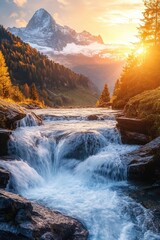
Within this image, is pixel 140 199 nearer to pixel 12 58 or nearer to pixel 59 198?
pixel 59 198

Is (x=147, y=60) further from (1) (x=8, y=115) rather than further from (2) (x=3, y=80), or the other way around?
(1) (x=8, y=115)

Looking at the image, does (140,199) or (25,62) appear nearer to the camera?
(140,199)

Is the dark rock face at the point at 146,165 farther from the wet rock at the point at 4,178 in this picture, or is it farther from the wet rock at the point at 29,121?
the wet rock at the point at 29,121

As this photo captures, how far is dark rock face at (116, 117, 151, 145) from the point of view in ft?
68.6

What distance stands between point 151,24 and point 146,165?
46.9 metres

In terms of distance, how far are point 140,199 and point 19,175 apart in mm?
6539

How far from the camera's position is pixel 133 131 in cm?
2172

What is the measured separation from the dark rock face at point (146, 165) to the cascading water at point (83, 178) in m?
0.55

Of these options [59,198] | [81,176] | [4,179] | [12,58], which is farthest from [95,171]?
[12,58]

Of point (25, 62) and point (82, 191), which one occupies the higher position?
point (25, 62)

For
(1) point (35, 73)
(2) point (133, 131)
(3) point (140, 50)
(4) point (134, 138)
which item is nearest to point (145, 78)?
(3) point (140, 50)

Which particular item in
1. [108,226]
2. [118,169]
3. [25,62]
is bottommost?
[108,226]

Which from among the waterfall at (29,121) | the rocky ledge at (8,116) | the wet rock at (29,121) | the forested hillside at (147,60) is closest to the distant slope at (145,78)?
the forested hillside at (147,60)

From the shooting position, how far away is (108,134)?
75.0 feet
